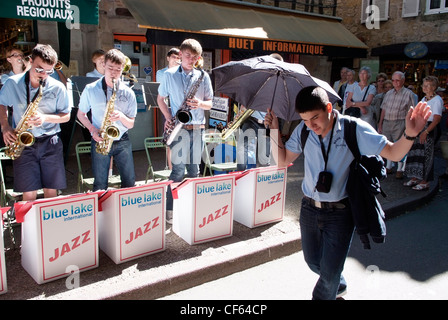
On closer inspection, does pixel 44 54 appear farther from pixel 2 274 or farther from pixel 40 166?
pixel 2 274

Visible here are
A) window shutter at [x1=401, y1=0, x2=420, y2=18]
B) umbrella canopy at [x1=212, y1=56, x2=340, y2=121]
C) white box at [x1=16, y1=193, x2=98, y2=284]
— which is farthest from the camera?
window shutter at [x1=401, y1=0, x2=420, y2=18]

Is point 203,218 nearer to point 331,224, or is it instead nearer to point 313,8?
point 331,224

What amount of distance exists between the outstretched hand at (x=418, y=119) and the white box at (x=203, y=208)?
2116 millimetres

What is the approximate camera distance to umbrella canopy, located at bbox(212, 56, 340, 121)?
133 inches

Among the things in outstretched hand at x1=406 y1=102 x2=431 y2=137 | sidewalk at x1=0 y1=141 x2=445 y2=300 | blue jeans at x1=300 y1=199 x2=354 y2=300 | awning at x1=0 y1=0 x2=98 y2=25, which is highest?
awning at x1=0 y1=0 x2=98 y2=25

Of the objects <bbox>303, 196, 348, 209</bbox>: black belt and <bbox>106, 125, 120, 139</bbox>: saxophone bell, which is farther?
<bbox>106, 125, 120, 139</bbox>: saxophone bell

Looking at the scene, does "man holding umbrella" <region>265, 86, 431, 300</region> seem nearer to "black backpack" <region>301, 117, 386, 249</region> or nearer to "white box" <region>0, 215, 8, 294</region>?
"black backpack" <region>301, 117, 386, 249</region>

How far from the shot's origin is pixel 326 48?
397 inches

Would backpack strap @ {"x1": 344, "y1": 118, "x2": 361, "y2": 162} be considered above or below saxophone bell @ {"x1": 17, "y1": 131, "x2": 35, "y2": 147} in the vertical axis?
above

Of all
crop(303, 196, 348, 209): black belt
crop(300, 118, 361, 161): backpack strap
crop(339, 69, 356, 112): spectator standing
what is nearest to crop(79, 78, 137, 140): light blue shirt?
crop(303, 196, 348, 209): black belt

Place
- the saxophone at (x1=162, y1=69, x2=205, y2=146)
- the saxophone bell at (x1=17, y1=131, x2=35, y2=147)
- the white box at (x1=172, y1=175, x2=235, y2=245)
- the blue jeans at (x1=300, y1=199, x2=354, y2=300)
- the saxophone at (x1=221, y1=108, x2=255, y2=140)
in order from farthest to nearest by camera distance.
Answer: the saxophone at (x1=221, y1=108, x2=255, y2=140) < the saxophone at (x1=162, y1=69, x2=205, y2=146) < the white box at (x1=172, y1=175, x2=235, y2=245) < the saxophone bell at (x1=17, y1=131, x2=35, y2=147) < the blue jeans at (x1=300, y1=199, x2=354, y2=300)

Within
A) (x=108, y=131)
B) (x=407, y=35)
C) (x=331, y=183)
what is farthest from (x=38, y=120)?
(x=407, y=35)

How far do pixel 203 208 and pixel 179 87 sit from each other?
144cm

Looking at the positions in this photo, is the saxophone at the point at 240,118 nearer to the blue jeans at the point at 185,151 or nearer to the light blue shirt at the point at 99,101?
the blue jeans at the point at 185,151
